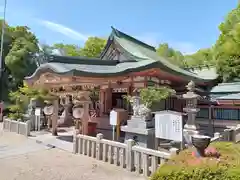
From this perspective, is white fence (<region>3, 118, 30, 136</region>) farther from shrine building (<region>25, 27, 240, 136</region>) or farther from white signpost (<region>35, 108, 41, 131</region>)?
shrine building (<region>25, 27, 240, 136</region>)

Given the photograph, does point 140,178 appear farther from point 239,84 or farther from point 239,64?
point 239,64

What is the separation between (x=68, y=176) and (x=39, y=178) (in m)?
0.68

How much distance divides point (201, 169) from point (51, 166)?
4.41 metres

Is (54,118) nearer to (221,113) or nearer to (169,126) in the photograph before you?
(169,126)

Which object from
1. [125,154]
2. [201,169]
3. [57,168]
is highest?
[201,169]

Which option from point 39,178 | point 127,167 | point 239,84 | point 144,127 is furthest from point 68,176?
point 239,84

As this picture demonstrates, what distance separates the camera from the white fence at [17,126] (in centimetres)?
1087

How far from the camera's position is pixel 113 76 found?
10258mm

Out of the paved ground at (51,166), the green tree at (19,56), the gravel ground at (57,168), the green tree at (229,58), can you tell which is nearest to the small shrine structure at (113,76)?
the green tree at (229,58)

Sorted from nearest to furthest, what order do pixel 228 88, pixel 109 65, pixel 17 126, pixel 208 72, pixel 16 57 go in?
pixel 17 126 → pixel 109 65 → pixel 228 88 → pixel 208 72 → pixel 16 57

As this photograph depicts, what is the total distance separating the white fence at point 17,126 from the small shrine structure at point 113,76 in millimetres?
2154

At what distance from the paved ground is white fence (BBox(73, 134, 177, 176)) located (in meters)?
0.20

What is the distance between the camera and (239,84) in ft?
46.7

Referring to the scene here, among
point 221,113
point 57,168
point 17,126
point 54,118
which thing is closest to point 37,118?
point 17,126
